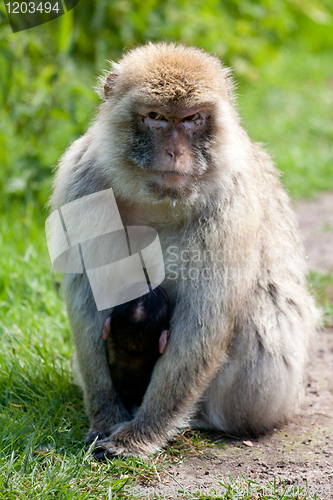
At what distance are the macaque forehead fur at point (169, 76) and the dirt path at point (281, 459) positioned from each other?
1.78 metres

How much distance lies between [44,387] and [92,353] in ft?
1.72

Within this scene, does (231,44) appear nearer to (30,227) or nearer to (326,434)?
(30,227)

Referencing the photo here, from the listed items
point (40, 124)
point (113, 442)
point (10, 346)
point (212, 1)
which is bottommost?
point (113, 442)

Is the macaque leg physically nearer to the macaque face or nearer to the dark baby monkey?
the dark baby monkey

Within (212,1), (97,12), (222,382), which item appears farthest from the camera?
(212,1)

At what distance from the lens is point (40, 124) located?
5.98 m

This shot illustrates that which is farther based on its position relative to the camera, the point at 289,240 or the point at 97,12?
the point at 97,12

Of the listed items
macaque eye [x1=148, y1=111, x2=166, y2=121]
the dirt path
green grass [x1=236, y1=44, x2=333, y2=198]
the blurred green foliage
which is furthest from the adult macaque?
green grass [x1=236, y1=44, x2=333, y2=198]

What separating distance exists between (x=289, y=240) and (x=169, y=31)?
16.8ft

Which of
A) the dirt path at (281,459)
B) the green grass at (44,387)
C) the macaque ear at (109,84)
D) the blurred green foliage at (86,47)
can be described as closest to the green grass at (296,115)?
the green grass at (44,387)

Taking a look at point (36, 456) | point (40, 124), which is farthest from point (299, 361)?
point (40, 124)

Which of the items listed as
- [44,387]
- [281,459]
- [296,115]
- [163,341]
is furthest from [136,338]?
[296,115]

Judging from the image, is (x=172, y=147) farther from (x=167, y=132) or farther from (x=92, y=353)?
(x=92, y=353)

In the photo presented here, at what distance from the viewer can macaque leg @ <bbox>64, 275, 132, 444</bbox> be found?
10.7ft
